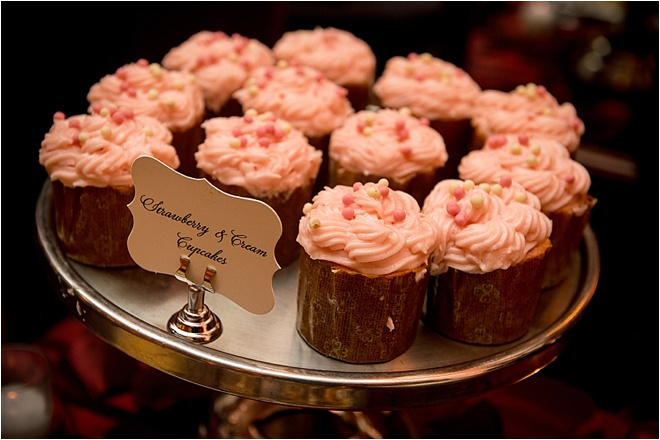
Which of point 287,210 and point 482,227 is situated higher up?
point 482,227

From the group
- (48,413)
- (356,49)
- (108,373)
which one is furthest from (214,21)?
(48,413)

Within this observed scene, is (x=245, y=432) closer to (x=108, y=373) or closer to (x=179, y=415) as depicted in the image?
(x=179, y=415)

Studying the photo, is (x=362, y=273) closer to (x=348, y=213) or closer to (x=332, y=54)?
(x=348, y=213)

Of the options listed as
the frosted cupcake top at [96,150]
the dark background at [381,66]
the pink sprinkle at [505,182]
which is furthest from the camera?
the dark background at [381,66]

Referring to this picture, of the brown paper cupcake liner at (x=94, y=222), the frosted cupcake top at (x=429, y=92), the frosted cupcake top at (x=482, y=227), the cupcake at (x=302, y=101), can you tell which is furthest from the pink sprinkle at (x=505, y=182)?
the brown paper cupcake liner at (x=94, y=222)

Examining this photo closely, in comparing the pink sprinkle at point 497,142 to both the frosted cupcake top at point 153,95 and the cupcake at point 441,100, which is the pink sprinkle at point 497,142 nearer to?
the cupcake at point 441,100

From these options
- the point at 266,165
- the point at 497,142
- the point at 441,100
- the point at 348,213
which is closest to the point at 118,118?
the point at 266,165
